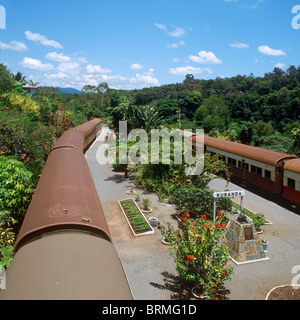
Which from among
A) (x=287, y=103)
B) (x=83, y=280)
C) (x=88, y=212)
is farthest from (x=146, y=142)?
(x=287, y=103)

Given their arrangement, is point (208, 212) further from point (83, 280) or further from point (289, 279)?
point (83, 280)

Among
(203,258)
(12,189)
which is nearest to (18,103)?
(12,189)

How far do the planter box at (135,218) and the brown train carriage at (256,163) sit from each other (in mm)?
7477

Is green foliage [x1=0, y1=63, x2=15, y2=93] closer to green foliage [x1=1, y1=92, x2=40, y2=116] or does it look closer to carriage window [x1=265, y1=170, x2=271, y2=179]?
green foliage [x1=1, y1=92, x2=40, y2=116]

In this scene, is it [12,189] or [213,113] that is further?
[213,113]

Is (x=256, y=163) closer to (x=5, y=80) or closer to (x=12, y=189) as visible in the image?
(x=12, y=189)

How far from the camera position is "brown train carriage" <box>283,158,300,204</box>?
1702 centimetres

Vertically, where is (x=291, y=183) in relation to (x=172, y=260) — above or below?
above

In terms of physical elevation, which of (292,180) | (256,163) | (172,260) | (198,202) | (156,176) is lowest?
(172,260)

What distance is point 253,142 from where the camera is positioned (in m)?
36.7

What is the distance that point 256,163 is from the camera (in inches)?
822

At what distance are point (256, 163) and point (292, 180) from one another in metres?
3.67

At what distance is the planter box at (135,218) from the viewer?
47.4 feet

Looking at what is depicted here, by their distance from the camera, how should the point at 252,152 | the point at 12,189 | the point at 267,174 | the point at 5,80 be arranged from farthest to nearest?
the point at 5,80, the point at 252,152, the point at 267,174, the point at 12,189
